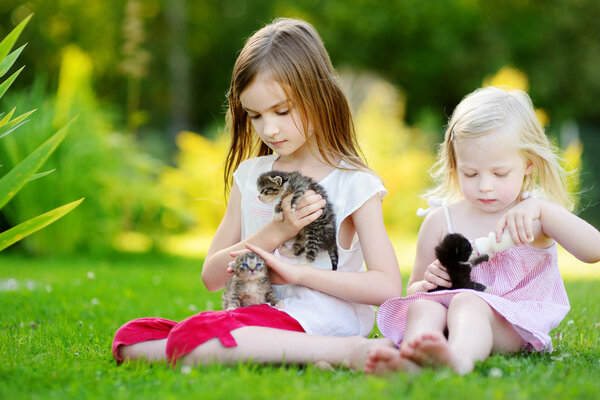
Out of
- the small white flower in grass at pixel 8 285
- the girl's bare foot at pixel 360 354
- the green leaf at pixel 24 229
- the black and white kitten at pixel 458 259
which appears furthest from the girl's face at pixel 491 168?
the small white flower in grass at pixel 8 285

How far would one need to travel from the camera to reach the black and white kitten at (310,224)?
11.1ft

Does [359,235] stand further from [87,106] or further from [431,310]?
[87,106]

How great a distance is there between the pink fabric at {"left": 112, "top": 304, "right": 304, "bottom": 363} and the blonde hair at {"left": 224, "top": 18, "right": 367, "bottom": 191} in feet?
3.08

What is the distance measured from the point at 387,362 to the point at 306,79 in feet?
5.35

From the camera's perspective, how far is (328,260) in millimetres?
3525

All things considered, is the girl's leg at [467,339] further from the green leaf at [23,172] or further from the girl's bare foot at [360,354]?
the green leaf at [23,172]

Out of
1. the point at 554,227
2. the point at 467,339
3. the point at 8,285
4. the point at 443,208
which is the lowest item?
the point at 8,285

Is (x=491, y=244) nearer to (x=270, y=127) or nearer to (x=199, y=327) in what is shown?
(x=270, y=127)

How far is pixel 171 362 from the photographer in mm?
2992

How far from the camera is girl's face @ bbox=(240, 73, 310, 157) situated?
3.40 meters

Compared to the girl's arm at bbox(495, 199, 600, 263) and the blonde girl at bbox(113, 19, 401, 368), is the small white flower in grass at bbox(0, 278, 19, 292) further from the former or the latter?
the girl's arm at bbox(495, 199, 600, 263)

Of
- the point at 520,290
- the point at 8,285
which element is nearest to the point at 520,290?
the point at 520,290

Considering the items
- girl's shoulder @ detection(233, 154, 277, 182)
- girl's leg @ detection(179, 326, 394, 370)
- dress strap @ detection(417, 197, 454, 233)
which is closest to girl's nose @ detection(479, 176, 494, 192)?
dress strap @ detection(417, 197, 454, 233)

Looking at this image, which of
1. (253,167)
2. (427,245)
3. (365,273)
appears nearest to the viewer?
(365,273)
